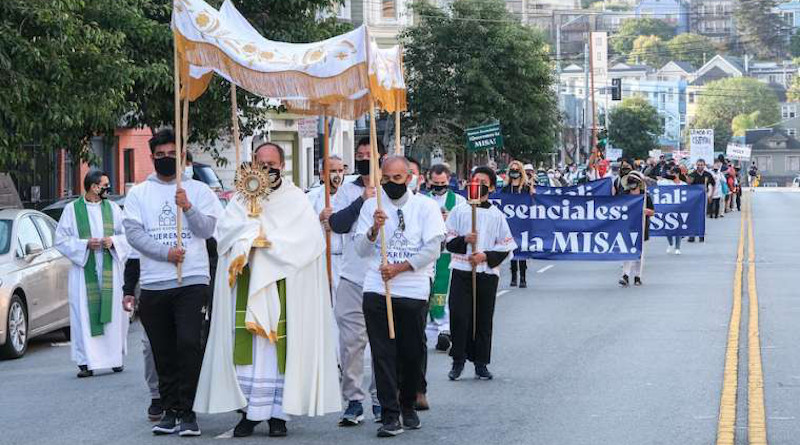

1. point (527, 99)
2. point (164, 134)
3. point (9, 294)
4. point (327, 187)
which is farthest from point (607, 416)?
point (527, 99)

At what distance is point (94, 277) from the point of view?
47.1ft

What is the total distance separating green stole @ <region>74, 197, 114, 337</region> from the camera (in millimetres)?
14156

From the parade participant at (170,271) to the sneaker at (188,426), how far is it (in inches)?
2.0

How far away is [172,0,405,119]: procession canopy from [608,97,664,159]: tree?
351 feet

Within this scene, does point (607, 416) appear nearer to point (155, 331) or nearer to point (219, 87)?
point (155, 331)

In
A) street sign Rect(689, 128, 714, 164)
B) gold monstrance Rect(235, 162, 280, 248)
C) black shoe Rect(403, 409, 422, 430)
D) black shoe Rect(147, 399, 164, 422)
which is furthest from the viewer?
street sign Rect(689, 128, 714, 164)

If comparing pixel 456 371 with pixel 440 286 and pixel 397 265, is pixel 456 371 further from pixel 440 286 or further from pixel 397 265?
pixel 397 265

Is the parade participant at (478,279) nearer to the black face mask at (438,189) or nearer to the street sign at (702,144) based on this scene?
the black face mask at (438,189)

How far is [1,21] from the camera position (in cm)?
1806

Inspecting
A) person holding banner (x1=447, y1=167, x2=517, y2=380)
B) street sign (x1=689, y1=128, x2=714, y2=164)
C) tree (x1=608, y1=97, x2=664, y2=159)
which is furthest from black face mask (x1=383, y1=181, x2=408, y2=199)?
tree (x1=608, y1=97, x2=664, y2=159)

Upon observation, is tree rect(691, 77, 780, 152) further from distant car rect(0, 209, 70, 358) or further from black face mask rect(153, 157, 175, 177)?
black face mask rect(153, 157, 175, 177)

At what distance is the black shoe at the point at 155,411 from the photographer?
10998 millimetres

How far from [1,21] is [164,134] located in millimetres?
8049

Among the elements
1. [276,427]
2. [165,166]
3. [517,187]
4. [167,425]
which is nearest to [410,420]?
[276,427]
